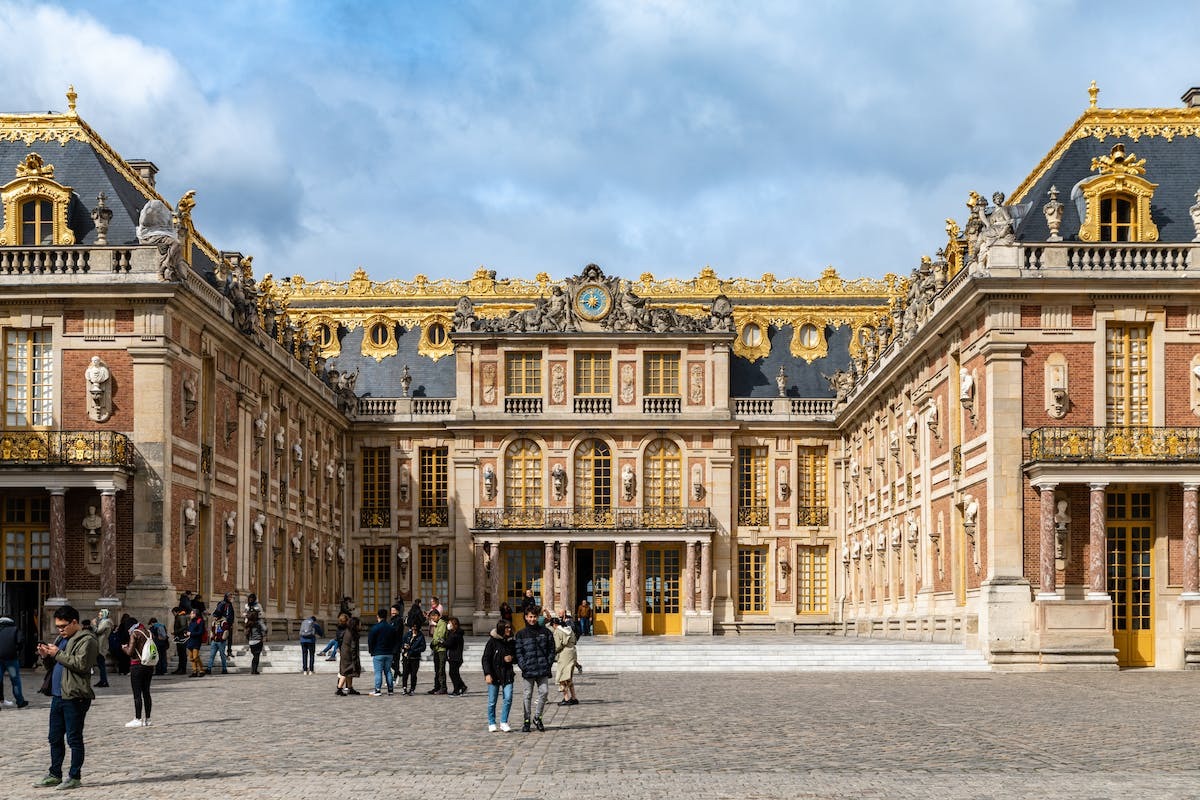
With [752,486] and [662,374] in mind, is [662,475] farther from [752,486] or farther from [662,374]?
[662,374]

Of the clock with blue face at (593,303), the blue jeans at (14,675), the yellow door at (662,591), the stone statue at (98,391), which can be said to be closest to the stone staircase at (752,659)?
the stone statue at (98,391)

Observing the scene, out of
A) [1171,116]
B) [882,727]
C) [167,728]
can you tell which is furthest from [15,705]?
[1171,116]

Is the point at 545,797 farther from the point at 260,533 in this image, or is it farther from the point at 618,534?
the point at 618,534

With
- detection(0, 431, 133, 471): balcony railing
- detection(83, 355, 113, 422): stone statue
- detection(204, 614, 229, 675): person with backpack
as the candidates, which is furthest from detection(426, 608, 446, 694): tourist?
detection(83, 355, 113, 422): stone statue

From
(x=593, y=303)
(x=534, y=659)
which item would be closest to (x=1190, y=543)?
(x=534, y=659)

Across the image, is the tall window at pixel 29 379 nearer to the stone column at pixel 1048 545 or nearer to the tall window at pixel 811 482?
the stone column at pixel 1048 545

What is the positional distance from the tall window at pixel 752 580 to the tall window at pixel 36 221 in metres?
30.1

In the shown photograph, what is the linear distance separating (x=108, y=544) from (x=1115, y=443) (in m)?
20.2

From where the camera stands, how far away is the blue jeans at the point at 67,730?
1424cm

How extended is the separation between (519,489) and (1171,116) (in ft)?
89.4

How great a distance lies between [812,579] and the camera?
58.0 meters

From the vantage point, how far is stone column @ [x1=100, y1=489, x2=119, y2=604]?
3209 centimetres

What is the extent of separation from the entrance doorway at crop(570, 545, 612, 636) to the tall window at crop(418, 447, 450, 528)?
5.06 meters

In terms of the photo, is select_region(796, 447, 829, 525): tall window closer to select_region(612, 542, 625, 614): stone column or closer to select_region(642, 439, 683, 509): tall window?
select_region(642, 439, 683, 509): tall window
